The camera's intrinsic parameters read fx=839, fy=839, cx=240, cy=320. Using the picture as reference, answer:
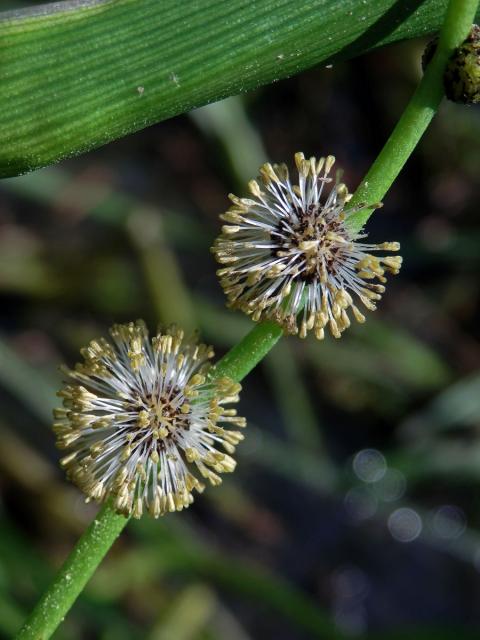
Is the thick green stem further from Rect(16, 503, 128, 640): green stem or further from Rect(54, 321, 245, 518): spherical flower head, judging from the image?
Rect(16, 503, 128, 640): green stem

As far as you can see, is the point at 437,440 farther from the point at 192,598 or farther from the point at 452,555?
the point at 192,598

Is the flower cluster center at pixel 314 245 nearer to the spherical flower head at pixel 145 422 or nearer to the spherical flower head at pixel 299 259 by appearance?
the spherical flower head at pixel 299 259

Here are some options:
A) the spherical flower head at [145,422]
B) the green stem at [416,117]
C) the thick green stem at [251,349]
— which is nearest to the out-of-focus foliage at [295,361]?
the spherical flower head at [145,422]

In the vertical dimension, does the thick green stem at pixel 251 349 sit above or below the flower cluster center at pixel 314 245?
below

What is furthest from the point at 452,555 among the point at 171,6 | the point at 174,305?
the point at 171,6

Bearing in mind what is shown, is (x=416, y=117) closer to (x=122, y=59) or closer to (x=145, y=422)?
(x=122, y=59)

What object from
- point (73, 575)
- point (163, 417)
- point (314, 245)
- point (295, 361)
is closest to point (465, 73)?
point (314, 245)
